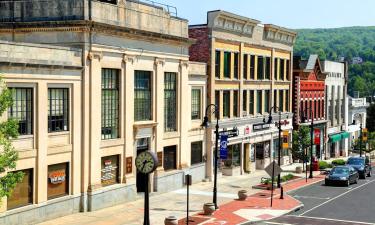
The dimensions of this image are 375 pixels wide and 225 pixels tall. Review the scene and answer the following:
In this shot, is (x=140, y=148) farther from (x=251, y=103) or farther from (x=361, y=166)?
(x=361, y=166)

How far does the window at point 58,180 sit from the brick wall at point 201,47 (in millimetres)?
19339

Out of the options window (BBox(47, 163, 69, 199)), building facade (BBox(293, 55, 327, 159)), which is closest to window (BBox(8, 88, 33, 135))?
window (BBox(47, 163, 69, 199))

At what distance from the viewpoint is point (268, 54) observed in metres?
59.0

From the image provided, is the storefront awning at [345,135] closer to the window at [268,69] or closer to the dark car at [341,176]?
the window at [268,69]

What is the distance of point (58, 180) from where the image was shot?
31203 millimetres

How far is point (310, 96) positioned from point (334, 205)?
34883 millimetres

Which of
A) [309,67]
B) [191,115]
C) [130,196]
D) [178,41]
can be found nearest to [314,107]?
[309,67]

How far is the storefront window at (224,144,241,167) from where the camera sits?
51562 mm

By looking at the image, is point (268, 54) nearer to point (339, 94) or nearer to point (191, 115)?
point (191, 115)

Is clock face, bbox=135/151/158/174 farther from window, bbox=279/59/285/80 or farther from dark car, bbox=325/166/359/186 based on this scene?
window, bbox=279/59/285/80

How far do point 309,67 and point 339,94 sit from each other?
15.2 meters

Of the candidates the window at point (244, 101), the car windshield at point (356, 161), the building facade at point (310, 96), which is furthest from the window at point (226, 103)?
the building facade at point (310, 96)

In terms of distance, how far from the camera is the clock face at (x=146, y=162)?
77.4ft

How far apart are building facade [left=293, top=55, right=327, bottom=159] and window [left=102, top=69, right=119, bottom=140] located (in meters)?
32.5
